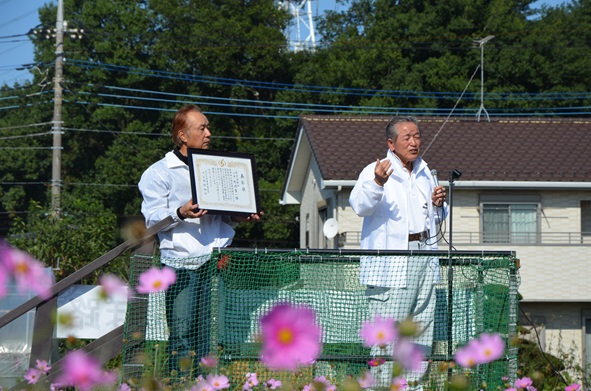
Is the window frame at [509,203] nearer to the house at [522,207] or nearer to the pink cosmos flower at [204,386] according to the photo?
the house at [522,207]

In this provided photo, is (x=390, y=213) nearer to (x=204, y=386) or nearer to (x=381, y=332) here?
(x=204, y=386)

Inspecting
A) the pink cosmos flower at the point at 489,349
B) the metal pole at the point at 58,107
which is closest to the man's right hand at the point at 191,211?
the pink cosmos flower at the point at 489,349

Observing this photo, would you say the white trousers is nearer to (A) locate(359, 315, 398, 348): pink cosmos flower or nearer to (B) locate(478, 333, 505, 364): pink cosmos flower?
(B) locate(478, 333, 505, 364): pink cosmos flower

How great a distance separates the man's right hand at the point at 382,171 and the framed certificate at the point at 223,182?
661mm

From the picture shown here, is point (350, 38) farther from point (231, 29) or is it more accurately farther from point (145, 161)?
point (145, 161)

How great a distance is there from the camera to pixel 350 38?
136 feet

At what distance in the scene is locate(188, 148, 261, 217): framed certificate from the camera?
4.70 meters

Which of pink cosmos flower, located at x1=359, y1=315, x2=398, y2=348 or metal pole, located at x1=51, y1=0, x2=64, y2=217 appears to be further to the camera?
metal pole, located at x1=51, y1=0, x2=64, y2=217

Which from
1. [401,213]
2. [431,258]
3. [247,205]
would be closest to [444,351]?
[431,258]

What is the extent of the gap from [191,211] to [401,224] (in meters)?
1.22

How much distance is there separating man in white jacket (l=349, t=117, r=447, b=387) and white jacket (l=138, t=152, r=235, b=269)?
0.77 m

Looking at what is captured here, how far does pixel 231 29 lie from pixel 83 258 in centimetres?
2961

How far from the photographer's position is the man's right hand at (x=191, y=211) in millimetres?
4617

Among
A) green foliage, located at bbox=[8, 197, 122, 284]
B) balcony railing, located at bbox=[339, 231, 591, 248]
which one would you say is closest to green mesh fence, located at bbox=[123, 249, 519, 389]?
green foliage, located at bbox=[8, 197, 122, 284]
